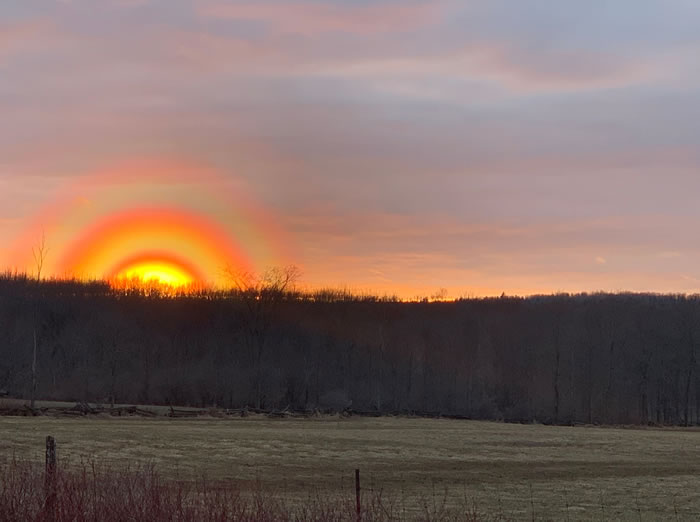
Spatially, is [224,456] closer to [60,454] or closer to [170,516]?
[60,454]

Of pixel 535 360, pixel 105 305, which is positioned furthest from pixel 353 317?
pixel 105 305

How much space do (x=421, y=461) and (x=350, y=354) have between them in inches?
3365

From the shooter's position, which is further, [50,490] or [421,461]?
[421,461]

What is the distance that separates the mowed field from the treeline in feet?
137

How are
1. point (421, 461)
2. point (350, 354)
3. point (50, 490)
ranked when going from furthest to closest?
point (350, 354), point (421, 461), point (50, 490)

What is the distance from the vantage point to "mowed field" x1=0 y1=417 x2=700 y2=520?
25922 mm

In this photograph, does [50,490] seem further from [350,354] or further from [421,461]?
[350,354]

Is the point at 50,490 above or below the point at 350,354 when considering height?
below

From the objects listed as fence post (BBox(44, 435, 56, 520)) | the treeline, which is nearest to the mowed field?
fence post (BBox(44, 435, 56, 520))

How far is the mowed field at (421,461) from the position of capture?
25.9 meters

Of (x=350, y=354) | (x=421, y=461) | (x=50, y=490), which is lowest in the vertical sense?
(x=421, y=461)

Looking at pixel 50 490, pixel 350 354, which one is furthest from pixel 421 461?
pixel 350 354

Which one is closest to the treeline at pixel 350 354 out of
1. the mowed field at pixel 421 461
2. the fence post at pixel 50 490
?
the mowed field at pixel 421 461

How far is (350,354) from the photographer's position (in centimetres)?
12175
